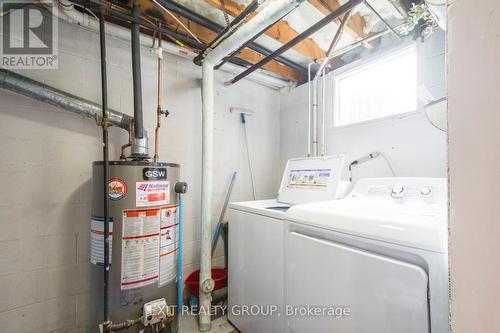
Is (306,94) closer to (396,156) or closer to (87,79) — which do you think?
(396,156)

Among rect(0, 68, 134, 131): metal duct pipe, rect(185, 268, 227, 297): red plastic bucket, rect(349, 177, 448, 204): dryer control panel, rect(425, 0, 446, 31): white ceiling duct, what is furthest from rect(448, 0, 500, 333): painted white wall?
rect(185, 268, 227, 297): red plastic bucket

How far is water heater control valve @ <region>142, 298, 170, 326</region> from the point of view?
3.61 ft

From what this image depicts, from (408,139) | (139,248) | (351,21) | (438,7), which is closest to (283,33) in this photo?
(351,21)

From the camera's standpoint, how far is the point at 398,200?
1.12 m

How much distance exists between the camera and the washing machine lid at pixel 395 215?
0.65 meters

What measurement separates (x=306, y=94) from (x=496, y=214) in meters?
2.09

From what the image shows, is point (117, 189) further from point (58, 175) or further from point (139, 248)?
point (58, 175)

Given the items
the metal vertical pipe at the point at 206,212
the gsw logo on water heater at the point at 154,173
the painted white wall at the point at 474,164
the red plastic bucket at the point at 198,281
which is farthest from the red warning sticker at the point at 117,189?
the painted white wall at the point at 474,164

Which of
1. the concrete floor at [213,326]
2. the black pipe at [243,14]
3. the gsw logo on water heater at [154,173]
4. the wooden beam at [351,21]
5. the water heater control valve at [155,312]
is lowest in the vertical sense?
the concrete floor at [213,326]

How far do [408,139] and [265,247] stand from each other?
4.09ft

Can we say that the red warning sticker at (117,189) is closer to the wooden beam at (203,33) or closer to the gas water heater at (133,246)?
the gas water heater at (133,246)

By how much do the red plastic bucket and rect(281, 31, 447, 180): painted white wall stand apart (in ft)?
4.47

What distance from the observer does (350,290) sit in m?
0.78

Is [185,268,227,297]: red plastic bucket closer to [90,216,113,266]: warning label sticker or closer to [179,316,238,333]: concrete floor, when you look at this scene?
[179,316,238,333]: concrete floor
